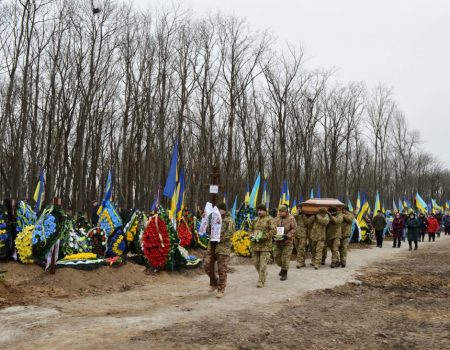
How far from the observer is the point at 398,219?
2152 cm

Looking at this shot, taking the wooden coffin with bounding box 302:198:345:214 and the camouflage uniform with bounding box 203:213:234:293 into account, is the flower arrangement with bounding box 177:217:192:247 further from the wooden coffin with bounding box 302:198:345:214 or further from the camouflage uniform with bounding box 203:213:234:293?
the camouflage uniform with bounding box 203:213:234:293

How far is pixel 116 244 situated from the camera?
11.3 metres

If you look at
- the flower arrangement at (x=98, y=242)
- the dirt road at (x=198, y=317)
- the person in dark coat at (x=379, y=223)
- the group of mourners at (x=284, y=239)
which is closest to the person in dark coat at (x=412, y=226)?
the person in dark coat at (x=379, y=223)

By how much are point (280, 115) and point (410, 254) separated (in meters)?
15.1

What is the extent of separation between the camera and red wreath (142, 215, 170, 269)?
11.0 m

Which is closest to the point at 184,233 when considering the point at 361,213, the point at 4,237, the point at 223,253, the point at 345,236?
the point at 345,236

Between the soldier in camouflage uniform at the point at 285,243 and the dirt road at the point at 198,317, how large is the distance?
0.36 metres

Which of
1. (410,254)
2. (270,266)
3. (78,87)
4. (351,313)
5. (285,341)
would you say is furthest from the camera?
(78,87)

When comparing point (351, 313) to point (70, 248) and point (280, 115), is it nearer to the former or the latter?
point (70, 248)

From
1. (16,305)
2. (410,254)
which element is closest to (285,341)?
(16,305)

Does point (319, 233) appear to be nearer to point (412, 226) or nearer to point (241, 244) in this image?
point (241, 244)

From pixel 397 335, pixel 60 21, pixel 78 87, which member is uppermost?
pixel 60 21

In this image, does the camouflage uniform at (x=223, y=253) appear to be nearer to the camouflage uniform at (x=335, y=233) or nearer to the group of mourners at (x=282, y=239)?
the group of mourners at (x=282, y=239)

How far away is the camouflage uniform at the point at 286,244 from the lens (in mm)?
10727
